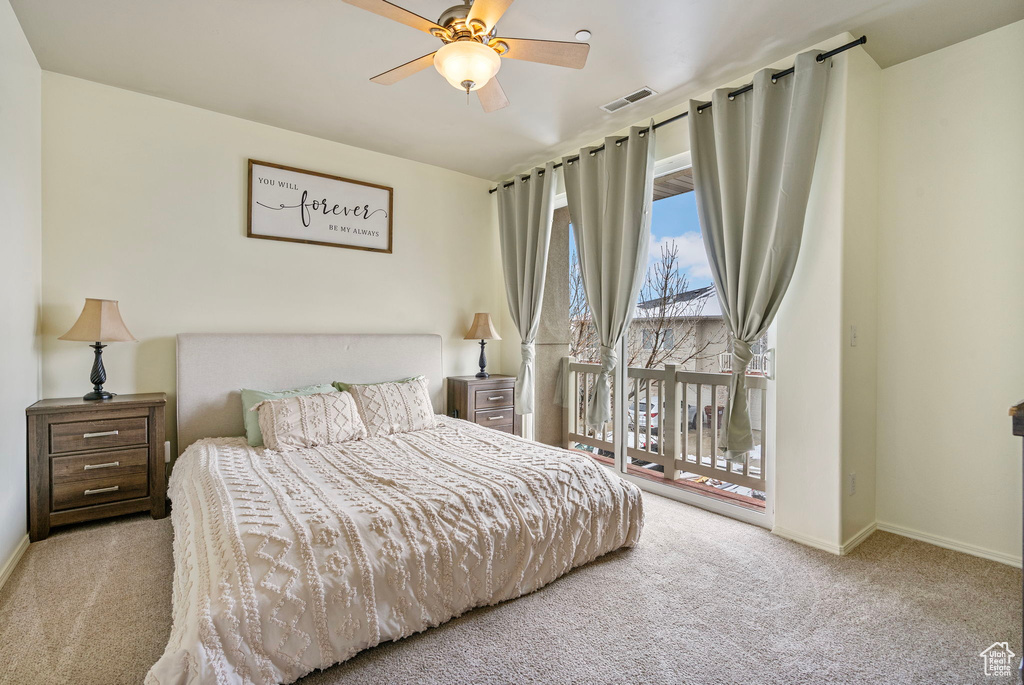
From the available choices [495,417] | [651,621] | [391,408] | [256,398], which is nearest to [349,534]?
[651,621]

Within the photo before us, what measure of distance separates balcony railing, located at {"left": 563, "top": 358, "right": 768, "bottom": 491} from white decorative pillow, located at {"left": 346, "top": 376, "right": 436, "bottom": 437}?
4.20 feet

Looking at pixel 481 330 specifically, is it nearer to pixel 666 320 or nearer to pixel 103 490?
pixel 666 320

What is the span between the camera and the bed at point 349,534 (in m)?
1.43

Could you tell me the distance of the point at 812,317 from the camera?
101 inches

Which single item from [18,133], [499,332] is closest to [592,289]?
[499,332]

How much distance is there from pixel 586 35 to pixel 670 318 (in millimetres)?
1822

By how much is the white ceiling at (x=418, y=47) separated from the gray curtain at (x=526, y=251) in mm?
692

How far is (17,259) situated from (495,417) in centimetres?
306

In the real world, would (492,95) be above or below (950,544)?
above

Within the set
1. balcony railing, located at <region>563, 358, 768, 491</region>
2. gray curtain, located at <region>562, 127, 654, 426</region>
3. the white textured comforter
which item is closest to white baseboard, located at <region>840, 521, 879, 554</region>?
balcony railing, located at <region>563, 358, 768, 491</region>

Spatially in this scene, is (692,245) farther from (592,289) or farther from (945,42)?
(945,42)

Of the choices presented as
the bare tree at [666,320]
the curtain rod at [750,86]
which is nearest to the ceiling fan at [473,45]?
the curtain rod at [750,86]

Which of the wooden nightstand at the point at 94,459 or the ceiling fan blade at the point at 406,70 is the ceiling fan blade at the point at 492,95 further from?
the wooden nightstand at the point at 94,459

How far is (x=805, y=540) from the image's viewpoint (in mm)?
2605
